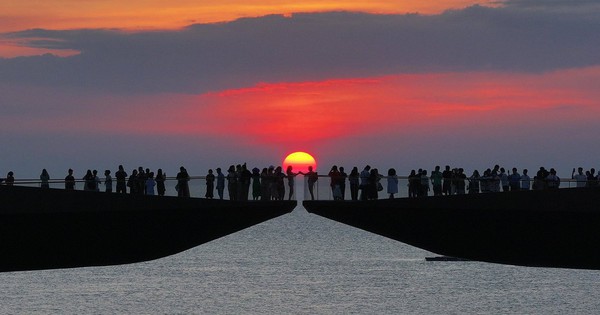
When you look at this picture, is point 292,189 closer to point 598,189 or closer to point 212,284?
point 212,284

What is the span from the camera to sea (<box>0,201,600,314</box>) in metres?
41.9

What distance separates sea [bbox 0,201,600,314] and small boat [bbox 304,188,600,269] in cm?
95

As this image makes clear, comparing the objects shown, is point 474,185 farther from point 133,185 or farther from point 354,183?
point 133,185

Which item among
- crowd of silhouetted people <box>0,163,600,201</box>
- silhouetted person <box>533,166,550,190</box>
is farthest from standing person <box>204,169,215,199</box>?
silhouetted person <box>533,166,550,190</box>

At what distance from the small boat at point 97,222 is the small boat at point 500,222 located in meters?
4.23

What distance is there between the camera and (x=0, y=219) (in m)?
47.3

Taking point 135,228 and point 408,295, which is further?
point 135,228

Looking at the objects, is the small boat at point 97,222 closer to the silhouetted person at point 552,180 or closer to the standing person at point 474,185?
the standing person at point 474,185

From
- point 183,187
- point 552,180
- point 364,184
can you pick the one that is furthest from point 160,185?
point 552,180

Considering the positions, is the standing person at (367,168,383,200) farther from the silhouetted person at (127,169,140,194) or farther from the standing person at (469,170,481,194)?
the silhouetted person at (127,169,140,194)

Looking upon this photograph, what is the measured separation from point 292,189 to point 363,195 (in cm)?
351

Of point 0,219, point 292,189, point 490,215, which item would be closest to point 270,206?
point 292,189

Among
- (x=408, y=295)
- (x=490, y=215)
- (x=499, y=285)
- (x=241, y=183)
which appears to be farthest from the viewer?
(x=241, y=183)

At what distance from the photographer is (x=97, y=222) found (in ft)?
175
